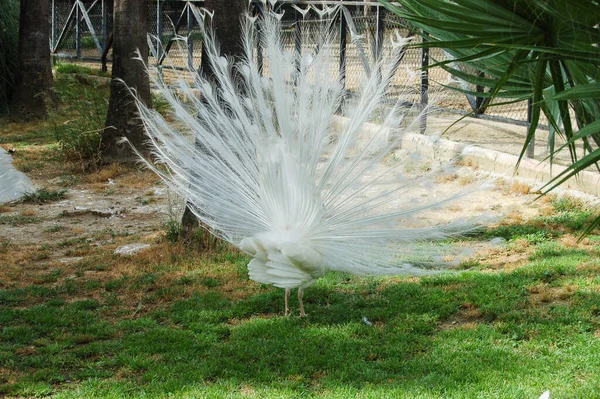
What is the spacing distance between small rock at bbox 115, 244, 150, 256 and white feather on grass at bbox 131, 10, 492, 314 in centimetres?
135

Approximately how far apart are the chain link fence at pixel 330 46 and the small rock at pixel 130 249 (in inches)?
67.1

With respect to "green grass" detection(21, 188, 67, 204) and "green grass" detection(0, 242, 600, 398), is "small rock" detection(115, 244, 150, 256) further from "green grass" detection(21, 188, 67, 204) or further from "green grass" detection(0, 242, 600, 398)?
"green grass" detection(21, 188, 67, 204)

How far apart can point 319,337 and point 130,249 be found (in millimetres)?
2798

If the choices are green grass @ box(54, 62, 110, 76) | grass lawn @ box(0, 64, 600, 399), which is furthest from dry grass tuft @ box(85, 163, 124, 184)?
green grass @ box(54, 62, 110, 76)

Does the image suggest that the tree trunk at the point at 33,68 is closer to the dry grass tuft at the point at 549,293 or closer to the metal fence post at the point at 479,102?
the metal fence post at the point at 479,102

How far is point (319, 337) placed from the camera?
5254 mm

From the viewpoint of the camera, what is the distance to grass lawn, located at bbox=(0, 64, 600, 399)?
4.55m

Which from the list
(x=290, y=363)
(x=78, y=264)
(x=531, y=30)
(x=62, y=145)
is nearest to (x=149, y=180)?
(x=62, y=145)

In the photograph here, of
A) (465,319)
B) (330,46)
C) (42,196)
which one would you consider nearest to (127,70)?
(42,196)

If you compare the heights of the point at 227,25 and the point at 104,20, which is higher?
the point at 104,20

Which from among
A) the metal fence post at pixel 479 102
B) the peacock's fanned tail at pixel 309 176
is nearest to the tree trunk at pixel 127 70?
the metal fence post at pixel 479 102

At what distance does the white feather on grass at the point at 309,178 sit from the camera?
5449 millimetres

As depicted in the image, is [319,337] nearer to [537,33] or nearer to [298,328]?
[298,328]

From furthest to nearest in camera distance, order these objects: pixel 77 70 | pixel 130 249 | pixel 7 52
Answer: pixel 77 70 → pixel 7 52 → pixel 130 249
